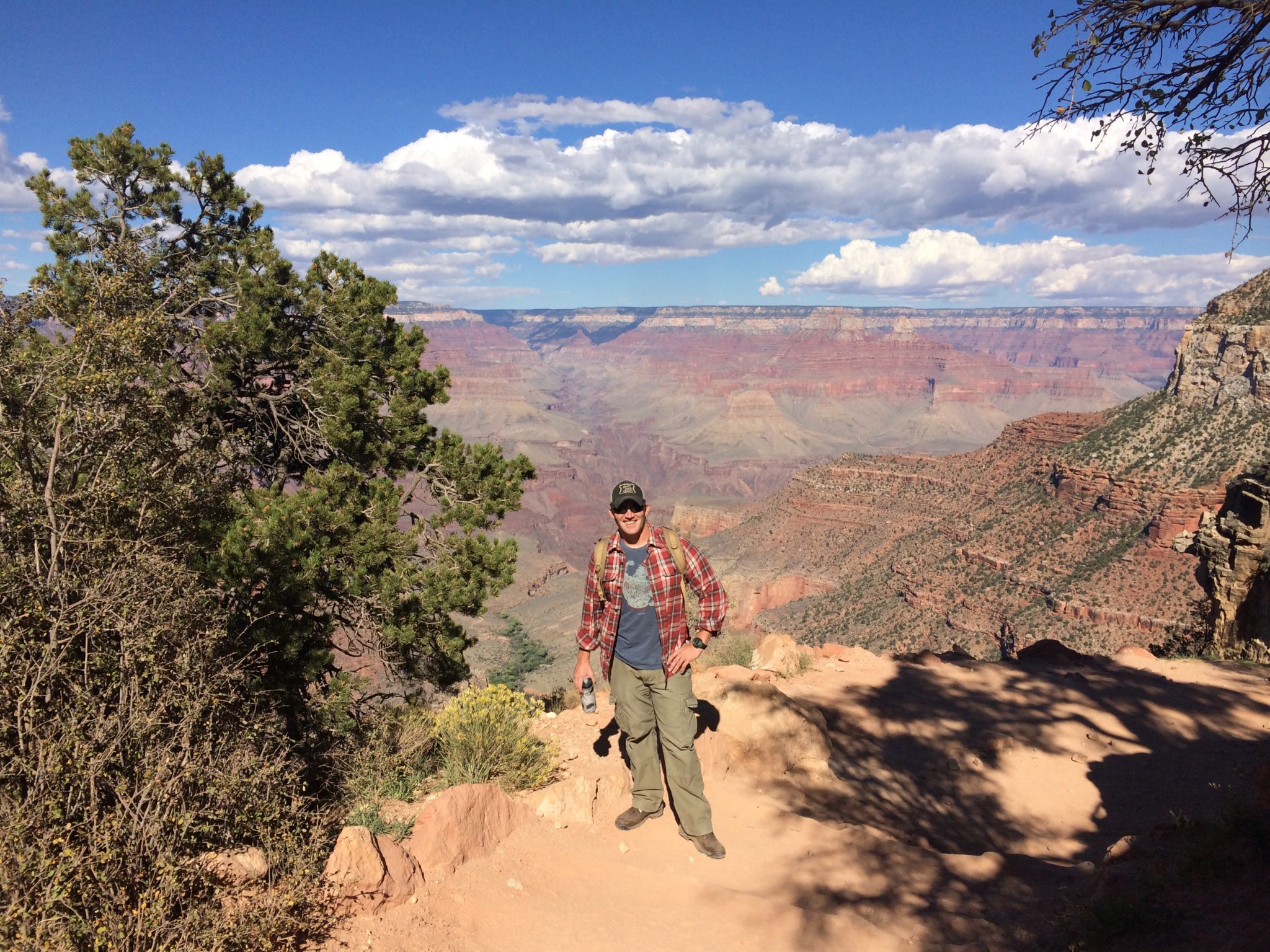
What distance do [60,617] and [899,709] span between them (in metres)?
8.57

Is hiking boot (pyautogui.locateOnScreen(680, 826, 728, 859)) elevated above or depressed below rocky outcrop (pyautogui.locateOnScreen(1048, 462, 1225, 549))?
above

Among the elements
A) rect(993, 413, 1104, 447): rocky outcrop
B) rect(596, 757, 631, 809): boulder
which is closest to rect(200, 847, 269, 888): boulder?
rect(596, 757, 631, 809): boulder

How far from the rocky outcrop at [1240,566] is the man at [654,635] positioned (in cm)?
1320

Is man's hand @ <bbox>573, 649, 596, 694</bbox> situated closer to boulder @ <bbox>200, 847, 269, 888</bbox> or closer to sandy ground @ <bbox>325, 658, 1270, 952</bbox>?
sandy ground @ <bbox>325, 658, 1270, 952</bbox>

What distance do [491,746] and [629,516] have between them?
7.38 feet

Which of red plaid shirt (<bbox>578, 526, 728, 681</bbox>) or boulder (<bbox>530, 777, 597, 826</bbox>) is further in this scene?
boulder (<bbox>530, 777, 597, 826</bbox>)

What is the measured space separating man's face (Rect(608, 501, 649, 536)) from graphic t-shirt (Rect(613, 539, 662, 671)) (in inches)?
6.8

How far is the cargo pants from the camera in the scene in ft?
15.6

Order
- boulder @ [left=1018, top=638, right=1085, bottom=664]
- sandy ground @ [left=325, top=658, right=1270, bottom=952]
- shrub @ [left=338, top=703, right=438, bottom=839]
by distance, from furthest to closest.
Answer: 1. boulder @ [left=1018, top=638, right=1085, bottom=664]
2. shrub @ [left=338, top=703, right=438, bottom=839]
3. sandy ground @ [left=325, top=658, right=1270, bottom=952]

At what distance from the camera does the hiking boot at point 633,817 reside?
196 inches

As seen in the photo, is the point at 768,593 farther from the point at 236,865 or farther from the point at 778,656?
the point at 236,865

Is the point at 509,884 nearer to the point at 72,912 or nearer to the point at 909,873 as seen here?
the point at 72,912

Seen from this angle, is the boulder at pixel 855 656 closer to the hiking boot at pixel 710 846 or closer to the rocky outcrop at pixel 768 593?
the hiking boot at pixel 710 846

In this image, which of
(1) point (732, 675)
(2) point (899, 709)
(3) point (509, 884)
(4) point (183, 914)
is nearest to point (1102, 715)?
(2) point (899, 709)
